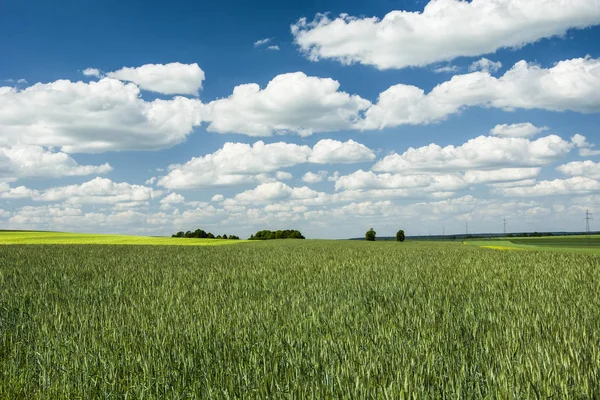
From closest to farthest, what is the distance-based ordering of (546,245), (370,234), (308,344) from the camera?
(308,344) → (546,245) → (370,234)

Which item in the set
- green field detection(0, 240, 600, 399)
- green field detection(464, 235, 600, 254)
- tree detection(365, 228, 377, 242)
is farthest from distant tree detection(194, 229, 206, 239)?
green field detection(0, 240, 600, 399)

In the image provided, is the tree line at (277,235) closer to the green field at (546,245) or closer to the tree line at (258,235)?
the tree line at (258,235)

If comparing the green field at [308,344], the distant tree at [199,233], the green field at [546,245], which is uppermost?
the distant tree at [199,233]

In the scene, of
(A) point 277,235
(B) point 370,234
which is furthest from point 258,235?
(B) point 370,234

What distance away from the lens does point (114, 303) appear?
9430 mm

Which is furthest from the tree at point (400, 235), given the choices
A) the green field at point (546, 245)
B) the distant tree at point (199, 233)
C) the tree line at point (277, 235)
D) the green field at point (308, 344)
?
the green field at point (308, 344)

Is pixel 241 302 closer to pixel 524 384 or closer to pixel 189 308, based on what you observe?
pixel 189 308

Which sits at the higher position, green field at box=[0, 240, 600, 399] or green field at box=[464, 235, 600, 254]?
green field at box=[0, 240, 600, 399]

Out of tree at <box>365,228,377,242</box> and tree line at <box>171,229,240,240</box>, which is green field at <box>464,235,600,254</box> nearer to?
tree at <box>365,228,377,242</box>

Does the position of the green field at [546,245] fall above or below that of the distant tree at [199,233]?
below

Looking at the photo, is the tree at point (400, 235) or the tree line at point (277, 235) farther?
the tree at point (400, 235)

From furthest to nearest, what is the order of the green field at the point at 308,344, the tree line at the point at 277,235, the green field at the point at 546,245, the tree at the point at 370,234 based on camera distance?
1. the tree at the point at 370,234
2. the tree line at the point at 277,235
3. the green field at the point at 546,245
4. the green field at the point at 308,344

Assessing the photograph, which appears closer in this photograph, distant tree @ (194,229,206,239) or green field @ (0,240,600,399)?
green field @ (0,240,600,399)

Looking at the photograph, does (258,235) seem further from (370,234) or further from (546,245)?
(546,245)
